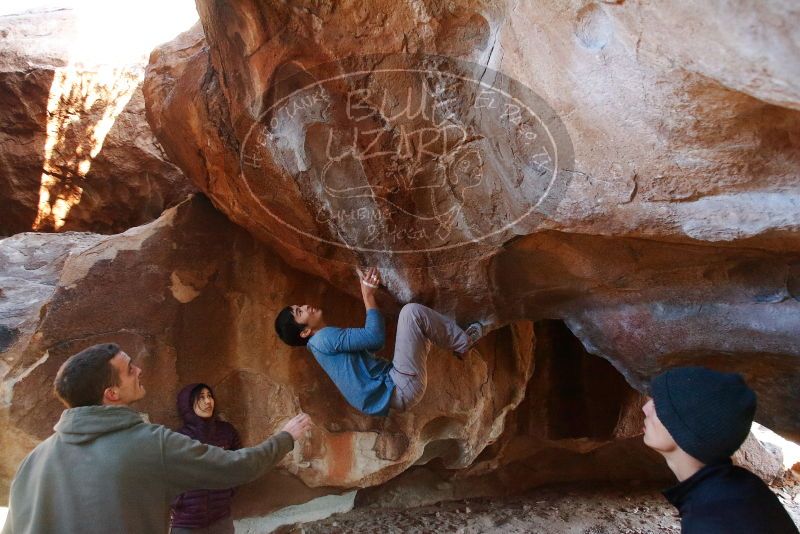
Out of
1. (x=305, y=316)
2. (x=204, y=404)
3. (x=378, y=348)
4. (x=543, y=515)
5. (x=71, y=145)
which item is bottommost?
(x=543, y=515)

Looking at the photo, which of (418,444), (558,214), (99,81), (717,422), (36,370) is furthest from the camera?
(99,81)

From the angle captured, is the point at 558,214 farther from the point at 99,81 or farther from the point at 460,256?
the point at 99,81

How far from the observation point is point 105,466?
143 cm

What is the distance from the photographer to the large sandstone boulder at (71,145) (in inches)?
173

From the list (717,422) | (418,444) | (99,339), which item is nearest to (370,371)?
(418,444)

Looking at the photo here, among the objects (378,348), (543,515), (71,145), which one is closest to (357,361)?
(378,348)

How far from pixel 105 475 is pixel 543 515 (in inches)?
137

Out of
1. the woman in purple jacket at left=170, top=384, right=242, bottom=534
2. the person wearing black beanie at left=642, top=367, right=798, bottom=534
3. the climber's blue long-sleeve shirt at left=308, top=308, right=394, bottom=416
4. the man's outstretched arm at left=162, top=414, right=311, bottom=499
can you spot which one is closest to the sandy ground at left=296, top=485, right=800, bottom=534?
the woman in purple jacket at left=170, top=384, right=242, bottom=534

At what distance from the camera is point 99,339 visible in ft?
8.95

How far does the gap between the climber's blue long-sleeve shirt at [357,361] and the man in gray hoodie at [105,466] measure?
1004mm

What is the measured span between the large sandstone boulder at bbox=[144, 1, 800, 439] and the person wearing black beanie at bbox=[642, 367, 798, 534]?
0.67m

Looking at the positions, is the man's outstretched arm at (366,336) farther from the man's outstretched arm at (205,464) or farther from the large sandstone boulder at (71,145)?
the large sandstone boulder at (71,145)

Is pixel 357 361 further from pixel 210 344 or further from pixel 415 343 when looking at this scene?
pixel 210 344

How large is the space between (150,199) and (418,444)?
9.54 ft
